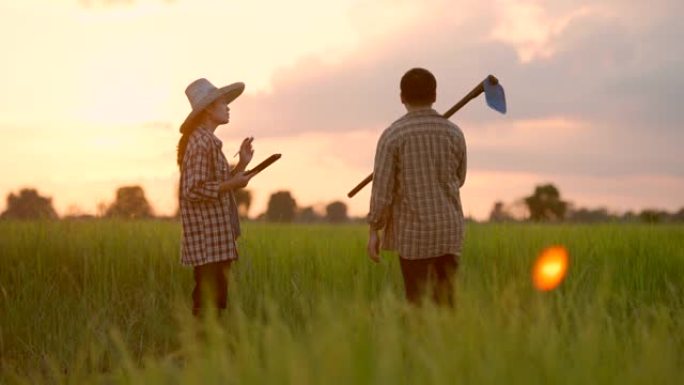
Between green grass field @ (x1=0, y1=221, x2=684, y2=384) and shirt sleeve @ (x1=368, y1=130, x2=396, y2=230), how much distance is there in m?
0.51

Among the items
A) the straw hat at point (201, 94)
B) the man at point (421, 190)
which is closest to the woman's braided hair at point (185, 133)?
the straw hat at point (201, 94)

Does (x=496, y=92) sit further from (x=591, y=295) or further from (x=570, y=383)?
(x=570, y=383)

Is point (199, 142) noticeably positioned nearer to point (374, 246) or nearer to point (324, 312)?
point (374, 246)

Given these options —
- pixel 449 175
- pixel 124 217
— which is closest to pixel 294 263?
pixel 449 175

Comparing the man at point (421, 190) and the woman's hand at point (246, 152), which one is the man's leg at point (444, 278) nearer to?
the man at point (421, 190)

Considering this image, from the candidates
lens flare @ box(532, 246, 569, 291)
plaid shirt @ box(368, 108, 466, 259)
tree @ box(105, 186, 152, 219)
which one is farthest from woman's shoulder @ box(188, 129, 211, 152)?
tree @ box(105, 186, 152, 219)

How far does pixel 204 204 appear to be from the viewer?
5.66 metres

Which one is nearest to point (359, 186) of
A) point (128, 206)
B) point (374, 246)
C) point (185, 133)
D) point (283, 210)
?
point (374, 246)

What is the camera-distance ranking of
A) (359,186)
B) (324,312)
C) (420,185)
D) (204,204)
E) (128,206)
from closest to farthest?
1. (324,312)
2. (420,185)
3. (204,204)
4. (359,186)
5. (128,206)

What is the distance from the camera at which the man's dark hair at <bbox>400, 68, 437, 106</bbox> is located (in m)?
5.29

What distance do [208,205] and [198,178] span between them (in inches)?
8.2

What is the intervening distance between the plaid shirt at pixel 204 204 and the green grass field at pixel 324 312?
0.31 m

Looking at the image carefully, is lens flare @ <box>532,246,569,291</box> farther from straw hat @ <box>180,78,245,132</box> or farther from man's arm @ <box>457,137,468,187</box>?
straw hat @ <box>180,78,245,132</box>

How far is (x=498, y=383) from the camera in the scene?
231cm
